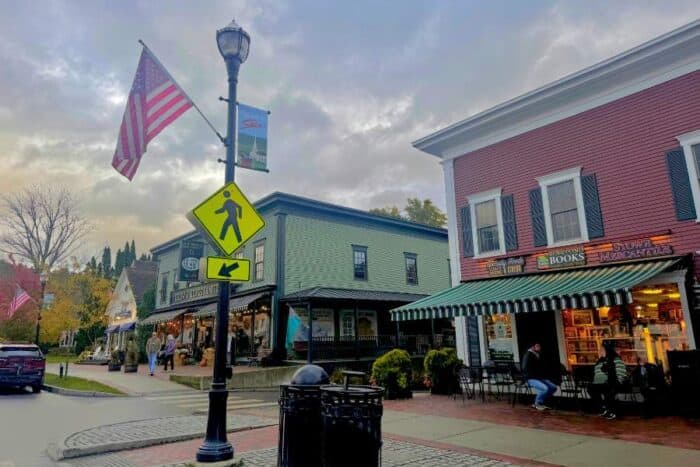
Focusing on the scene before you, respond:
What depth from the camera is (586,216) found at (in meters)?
12.3

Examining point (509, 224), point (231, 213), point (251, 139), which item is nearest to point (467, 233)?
point (509, 224)

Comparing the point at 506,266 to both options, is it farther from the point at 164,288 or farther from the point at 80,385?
the point at 164,288

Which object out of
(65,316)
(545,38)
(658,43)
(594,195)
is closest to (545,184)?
(594,195)

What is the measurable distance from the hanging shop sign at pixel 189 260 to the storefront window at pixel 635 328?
18.9 m

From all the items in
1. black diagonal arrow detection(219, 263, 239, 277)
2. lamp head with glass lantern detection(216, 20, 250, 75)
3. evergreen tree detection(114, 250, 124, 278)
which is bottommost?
black diagonal arrow detection(219, 263, 239, 277)

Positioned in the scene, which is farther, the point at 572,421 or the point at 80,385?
the point at 80,385

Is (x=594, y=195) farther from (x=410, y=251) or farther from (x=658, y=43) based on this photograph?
(x=410, y=251)

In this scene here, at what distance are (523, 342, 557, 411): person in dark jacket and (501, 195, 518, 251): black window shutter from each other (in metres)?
4.21

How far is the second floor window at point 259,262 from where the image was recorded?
78.6 feet

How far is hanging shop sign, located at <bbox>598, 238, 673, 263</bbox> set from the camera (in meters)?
10.9

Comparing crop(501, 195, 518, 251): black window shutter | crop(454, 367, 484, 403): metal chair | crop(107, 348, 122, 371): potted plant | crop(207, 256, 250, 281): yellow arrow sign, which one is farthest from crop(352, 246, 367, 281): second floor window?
crop(207, 256, 250, 281): yellow arrow sign

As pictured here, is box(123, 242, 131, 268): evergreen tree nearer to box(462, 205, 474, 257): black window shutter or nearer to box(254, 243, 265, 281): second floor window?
box(254, 243, 265, 281): second floor window

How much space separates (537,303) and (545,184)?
15.0 feet

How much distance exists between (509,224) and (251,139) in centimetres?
949
